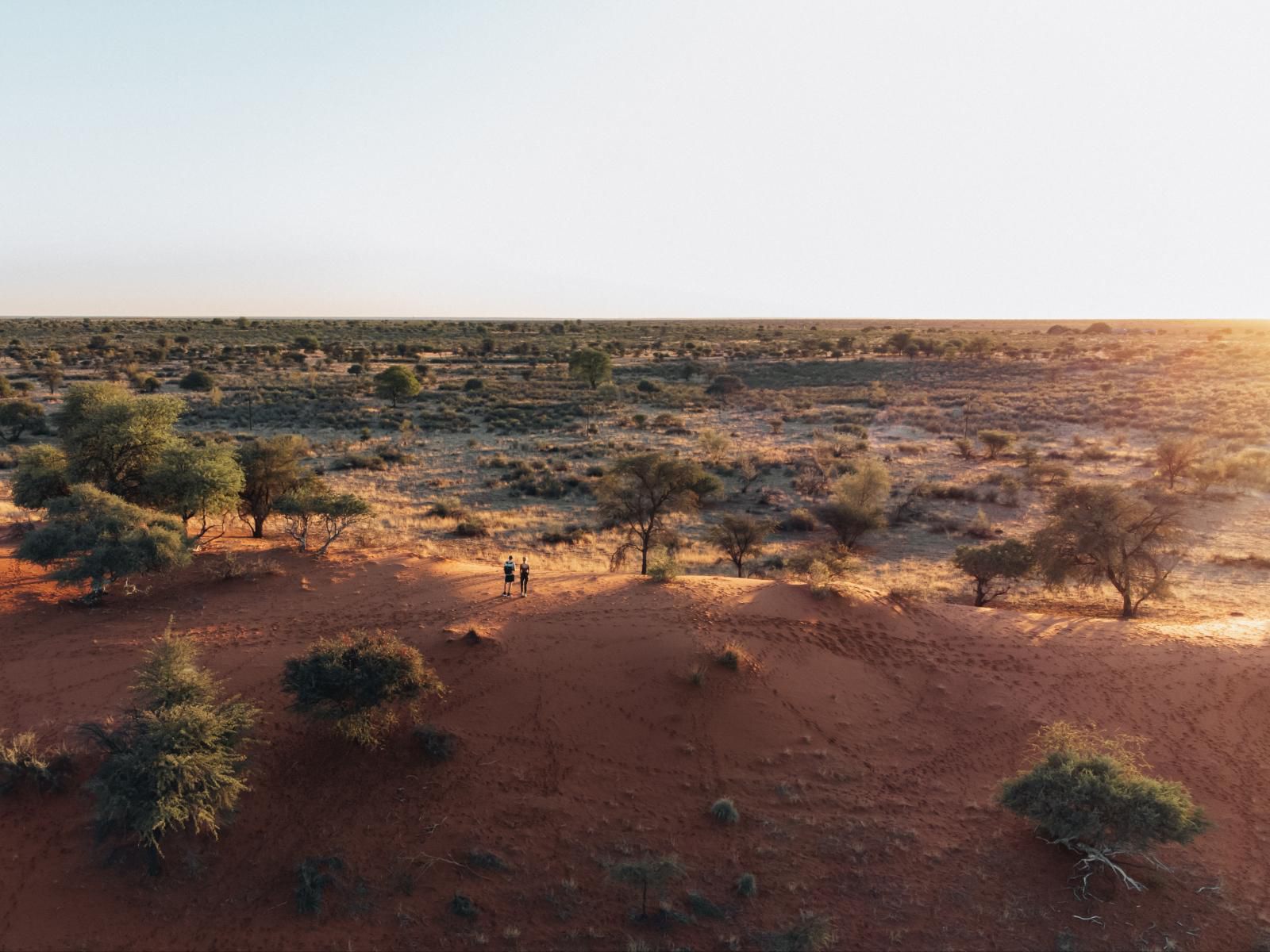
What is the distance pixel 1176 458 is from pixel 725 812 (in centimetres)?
3269

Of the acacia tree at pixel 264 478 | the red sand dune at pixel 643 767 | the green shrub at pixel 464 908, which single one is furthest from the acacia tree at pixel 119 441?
the green shrub at pixel 464 908

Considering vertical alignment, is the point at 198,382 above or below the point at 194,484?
above

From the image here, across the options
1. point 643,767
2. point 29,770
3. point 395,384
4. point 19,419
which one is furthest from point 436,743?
point 395,384

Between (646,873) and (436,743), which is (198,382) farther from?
(646,873)

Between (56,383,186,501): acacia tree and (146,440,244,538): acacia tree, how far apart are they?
1230mm

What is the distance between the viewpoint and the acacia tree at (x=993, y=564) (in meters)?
19.7

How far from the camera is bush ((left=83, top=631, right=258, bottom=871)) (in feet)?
30.8

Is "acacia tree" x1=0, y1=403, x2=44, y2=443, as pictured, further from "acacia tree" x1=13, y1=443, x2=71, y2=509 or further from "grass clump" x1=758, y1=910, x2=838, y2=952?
"grass clump" x1=758, y1=910, x2=838, y2=952

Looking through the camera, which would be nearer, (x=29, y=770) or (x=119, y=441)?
(x=29, y=770)

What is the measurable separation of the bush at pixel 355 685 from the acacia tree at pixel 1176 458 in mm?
34897

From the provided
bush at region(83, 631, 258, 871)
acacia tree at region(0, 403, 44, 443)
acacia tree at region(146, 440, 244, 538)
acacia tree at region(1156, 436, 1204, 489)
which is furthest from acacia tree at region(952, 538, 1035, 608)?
acacia tree at region(0, 403, 44, 443)

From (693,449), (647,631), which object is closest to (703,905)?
(647,631)

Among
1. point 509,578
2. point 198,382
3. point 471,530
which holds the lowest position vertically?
point 471,530

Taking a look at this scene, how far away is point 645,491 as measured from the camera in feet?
69.9
